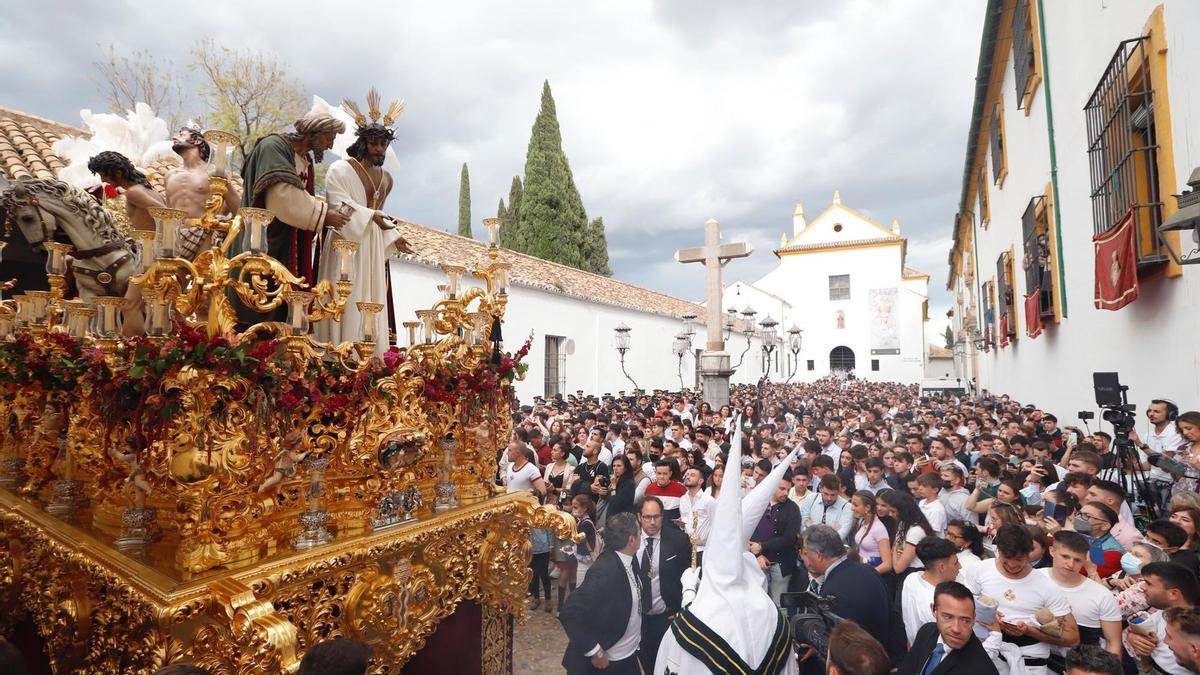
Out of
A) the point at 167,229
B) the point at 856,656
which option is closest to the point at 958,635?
the point at 856,656

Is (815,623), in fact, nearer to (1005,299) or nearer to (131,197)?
(131,197)

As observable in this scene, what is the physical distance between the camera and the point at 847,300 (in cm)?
4288

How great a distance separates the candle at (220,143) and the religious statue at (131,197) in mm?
873

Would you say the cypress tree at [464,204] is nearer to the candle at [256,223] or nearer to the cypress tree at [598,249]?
the cypress tree at [598,249]

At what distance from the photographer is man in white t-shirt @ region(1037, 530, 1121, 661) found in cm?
321

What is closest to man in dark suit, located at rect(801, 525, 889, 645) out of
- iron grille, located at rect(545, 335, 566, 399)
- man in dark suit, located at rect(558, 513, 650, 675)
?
man in dark suit, located at rect(558, 513, 650, 675)

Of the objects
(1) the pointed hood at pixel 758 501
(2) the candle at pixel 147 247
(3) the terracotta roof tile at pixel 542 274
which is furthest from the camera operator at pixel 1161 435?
(3) the terracotta roof tile at pixel 542 274

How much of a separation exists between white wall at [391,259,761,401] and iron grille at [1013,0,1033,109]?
11.8m

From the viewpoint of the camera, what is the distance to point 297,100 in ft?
65.7

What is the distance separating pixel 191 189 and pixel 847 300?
43.9m

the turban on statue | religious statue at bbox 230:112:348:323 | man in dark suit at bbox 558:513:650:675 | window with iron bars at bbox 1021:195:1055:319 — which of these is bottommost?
man in dark suit at bbox 558:513:650:675

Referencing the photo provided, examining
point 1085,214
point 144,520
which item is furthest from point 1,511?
point 1085,214

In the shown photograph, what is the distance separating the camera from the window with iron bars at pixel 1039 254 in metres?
10.3

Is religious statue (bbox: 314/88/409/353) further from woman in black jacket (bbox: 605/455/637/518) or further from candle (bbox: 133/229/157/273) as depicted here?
woman in black jacket (bbox: 605/455/637/518)
